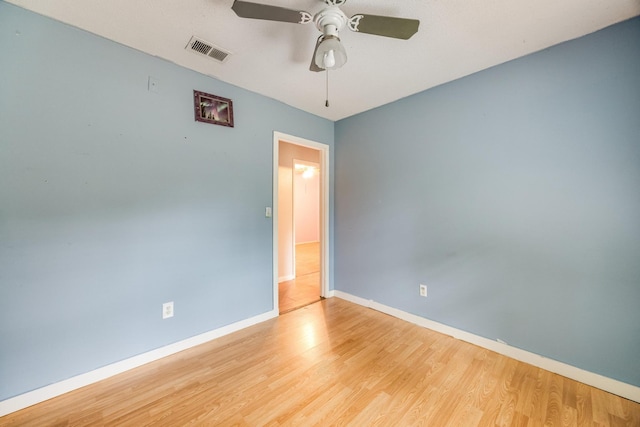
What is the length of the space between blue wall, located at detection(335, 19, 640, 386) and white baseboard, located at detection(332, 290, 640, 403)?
1.9 inches

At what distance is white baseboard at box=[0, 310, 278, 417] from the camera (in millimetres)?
1495

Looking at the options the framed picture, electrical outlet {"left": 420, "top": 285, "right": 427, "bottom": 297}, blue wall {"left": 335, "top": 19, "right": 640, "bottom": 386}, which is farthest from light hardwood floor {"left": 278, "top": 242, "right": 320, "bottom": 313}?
the framed picture

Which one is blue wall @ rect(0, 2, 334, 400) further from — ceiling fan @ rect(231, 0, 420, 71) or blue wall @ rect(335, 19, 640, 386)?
blue wall @ rect(335, 19, 640, 386)

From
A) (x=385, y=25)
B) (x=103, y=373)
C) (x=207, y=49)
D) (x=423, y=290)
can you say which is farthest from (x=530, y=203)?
(x=103, y=373)

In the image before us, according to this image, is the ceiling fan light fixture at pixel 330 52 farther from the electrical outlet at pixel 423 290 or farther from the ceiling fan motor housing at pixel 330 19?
the electrical outlet at pixel 423 290

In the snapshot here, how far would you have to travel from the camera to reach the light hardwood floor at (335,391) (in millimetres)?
1449

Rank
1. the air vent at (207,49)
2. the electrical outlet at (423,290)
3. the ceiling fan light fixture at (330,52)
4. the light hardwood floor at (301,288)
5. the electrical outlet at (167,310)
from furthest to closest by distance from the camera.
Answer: the light hardwood floor at (301,288), the electrical outlet at (423,290), the electrical outlet at (167,310), the air vent at (207,49), the ceiling fan light fixture at (330,52)

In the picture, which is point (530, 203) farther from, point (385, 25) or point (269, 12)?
point (269, 12)

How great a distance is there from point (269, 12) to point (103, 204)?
1.74m

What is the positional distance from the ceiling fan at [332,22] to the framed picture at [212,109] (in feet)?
3.83

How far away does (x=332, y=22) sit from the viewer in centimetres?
142

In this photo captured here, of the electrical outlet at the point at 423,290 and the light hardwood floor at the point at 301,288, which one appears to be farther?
the light hardwood floor at the point at 301,288

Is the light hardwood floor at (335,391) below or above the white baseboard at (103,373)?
below

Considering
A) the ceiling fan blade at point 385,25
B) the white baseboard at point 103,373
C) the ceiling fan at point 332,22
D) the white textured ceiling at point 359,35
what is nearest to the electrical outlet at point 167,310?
the white baseboard at point 103,373
